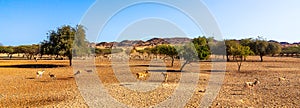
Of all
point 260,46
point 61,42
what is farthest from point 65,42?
point 260,46

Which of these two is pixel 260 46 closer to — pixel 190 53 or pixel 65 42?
pixel 190 53

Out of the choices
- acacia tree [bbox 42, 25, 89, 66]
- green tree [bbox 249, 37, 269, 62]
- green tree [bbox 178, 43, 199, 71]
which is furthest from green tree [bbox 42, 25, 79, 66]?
green tree [bbox 249, 37, 269, 62]

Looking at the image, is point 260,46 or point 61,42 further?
point 260,46

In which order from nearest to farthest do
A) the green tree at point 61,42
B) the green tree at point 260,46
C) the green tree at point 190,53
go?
the green tree at point 190,53 < the green tree at point 61,42 < the green tree at point 260,46

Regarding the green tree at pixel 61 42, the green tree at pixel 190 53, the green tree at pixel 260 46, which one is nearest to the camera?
the green tree at pixel 190 53

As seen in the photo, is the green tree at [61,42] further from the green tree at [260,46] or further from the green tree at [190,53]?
the green tree at [260,46]

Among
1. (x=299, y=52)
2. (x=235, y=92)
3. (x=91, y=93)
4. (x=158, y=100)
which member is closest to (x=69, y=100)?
(x=91, y=93)

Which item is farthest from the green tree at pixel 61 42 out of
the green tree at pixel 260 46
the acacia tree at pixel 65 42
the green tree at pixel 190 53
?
the green tree at pixel 260 46

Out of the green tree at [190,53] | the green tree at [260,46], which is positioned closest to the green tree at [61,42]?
the green tree at [190,53]

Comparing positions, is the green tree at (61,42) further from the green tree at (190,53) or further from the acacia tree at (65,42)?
the green tree at (190,53)

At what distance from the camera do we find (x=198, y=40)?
67438 millimetres

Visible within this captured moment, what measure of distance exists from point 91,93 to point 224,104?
9.58 meters

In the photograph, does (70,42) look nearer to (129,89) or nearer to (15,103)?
(129,89)

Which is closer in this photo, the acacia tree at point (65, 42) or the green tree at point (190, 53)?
the green tree at point (190, 53)
